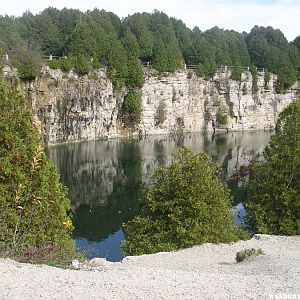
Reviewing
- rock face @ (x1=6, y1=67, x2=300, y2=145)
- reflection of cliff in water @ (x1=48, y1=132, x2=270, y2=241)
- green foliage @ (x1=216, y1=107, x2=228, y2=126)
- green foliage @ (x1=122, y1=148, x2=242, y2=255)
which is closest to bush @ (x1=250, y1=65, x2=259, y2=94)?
rock face @ (x1=6, y1=67, x2=300, y2=145)

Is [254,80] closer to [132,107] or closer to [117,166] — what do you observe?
[132,107]

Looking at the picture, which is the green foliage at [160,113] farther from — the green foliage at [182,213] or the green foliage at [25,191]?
the green foliage at [25,191]

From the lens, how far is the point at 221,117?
8950 centimetres

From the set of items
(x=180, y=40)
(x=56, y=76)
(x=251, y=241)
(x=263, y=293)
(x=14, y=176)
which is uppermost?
(x=180, y=40)

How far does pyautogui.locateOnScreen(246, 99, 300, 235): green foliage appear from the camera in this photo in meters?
23.9

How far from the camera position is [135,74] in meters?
77.9

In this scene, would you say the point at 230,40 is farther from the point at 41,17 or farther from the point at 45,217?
the point at 45,217

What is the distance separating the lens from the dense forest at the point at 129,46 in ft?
236

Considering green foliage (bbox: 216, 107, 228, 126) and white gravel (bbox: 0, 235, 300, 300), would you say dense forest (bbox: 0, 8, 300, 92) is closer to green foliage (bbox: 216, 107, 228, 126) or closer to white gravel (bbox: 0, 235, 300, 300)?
green foliage (bbox: 216, 107, 228, 126)

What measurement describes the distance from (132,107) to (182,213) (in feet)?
186

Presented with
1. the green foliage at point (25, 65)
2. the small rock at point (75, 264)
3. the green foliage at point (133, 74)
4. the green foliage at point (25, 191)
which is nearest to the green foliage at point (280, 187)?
the green foliage at point (25, 191)

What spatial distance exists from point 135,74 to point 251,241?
193 feet

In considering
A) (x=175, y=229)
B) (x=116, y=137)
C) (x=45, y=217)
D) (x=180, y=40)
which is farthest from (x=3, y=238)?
(x=180, y=40)

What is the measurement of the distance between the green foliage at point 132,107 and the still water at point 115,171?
5.07 metres
